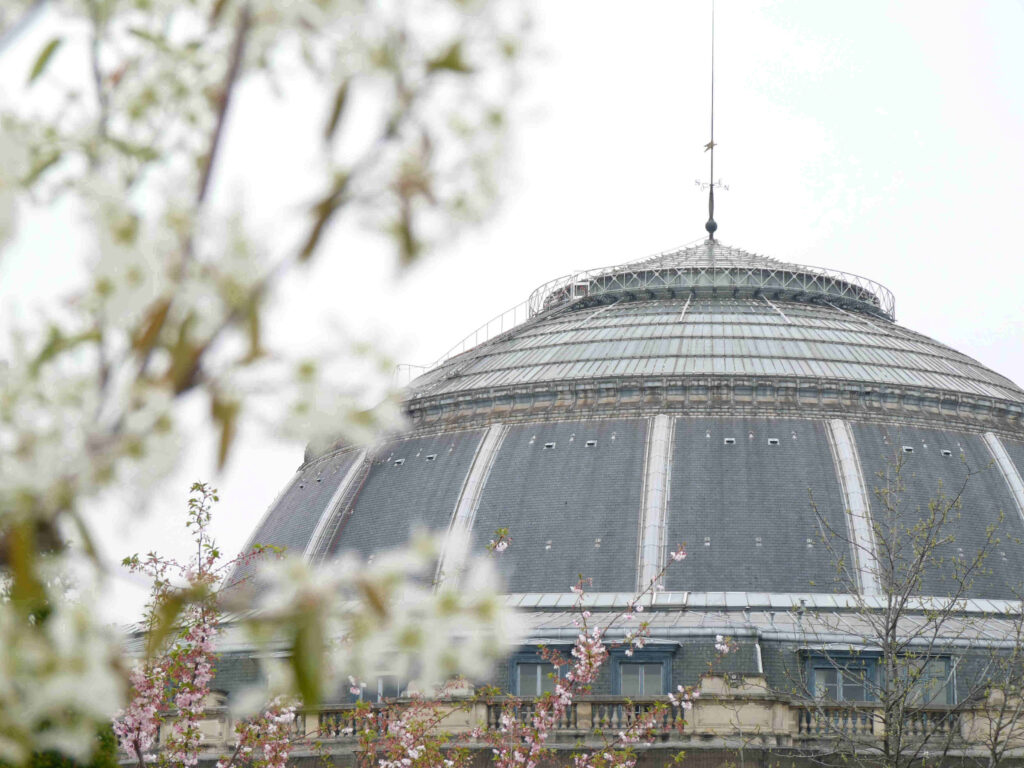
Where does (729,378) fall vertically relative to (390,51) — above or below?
above

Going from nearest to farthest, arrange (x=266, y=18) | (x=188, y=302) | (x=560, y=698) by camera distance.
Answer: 1. (x=188, y=302)
2. (x=266, y=18)
3. (x=560, y=698)

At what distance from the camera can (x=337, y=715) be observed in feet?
98.1

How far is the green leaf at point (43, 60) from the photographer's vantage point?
4.58 metres

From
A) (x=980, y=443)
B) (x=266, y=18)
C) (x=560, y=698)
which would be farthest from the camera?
(x=980, y=443)

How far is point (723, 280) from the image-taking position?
5038cm

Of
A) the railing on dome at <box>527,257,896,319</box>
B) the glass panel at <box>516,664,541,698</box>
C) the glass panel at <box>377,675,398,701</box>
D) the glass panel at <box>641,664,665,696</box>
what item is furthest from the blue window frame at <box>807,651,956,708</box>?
the railing on dome at <box>527,257,896,319</box>

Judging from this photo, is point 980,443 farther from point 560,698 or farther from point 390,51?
point 390,51

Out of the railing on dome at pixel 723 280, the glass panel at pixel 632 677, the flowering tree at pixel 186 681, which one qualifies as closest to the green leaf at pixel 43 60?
the flowering tree at pixel 186 681

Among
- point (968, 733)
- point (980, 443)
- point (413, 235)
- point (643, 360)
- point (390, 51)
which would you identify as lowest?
point (968, 733)

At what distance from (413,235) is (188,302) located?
2.62 ft

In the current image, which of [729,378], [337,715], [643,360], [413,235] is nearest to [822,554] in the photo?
[729,378]

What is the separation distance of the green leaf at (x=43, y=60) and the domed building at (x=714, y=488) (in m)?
25.3

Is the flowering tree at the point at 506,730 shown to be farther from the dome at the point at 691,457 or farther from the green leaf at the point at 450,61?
the green leaf at the point at 450,61

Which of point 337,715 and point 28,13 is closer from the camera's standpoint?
point 28,13
